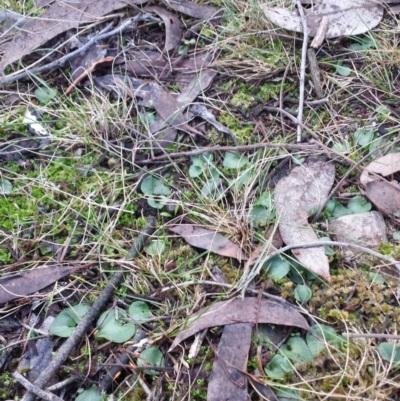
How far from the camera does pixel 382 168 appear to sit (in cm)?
165

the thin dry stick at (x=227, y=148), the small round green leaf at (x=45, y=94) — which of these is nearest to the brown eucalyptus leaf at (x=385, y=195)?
the thin dry stick at (x=227, y=148)

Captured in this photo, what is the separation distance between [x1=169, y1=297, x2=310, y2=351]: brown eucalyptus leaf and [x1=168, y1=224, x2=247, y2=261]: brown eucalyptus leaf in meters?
0.15

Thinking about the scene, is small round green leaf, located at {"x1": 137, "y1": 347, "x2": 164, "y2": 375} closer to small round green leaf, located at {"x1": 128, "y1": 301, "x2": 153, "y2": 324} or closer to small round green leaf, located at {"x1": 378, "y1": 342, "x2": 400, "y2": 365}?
small round green leaf, located at {"x1": 128, "y1": 301, "x2": 153, "y2": 324}

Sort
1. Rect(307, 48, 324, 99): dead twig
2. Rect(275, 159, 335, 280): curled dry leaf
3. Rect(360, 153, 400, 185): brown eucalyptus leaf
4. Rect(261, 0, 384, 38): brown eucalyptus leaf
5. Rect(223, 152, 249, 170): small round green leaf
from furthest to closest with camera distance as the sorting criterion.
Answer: Rect(261, 0, 384, 38): brown eucalyptus leaf, Rect(307, 48, 324, 99): dead twig, Rect(223, 152, 249, 170): small round green leaf, Rect(360, 153, 400, 185): brown eucalyptus leaf, Rect(275, 159, 335, 280): curled dry leaf

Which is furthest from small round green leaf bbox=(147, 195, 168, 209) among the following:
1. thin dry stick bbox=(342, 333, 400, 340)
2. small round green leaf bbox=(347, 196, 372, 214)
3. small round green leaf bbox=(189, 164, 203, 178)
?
thin dry stick bbox=(342, 333, 400, 340)

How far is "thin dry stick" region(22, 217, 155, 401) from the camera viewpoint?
1.39 metres

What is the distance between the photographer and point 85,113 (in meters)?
1.88

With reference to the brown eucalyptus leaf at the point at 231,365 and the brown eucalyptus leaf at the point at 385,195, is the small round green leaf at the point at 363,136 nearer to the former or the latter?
the brown eucalyptus leaf at the point at 385,195

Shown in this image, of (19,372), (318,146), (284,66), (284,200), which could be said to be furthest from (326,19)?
(19,372)

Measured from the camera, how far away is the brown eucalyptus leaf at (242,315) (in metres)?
1.41

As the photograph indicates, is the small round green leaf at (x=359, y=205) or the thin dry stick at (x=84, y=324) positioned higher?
the small round green leaf at (x=359, y=205)

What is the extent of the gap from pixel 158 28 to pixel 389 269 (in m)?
1.35

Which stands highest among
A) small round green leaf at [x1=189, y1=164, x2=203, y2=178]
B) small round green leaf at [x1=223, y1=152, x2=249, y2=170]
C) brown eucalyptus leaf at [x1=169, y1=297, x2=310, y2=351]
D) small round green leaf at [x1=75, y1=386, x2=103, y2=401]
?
small round green leaf at [x1=223, y1=152, x2=249, y2=170]

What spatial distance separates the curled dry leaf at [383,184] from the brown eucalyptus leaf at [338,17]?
0.58 m
